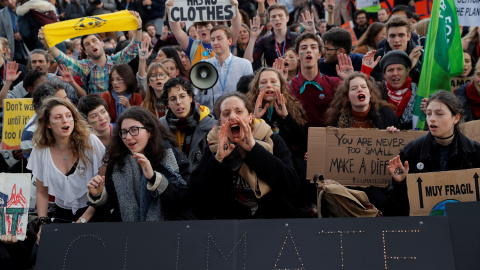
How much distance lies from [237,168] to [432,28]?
3157mm

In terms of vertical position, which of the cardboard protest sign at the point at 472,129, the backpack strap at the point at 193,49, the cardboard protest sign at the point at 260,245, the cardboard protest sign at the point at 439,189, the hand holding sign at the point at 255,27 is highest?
the hand holding sign at the point at 255,27

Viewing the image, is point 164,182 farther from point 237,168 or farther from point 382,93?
point 382,93

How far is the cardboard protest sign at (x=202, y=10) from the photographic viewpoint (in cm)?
912

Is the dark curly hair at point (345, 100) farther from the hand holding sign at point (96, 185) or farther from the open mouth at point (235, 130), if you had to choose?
the hand holding sign at point (96, 185)

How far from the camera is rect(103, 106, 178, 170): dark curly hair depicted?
5727 millimetres

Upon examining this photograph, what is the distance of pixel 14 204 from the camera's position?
227 inches

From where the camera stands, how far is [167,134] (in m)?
5.96

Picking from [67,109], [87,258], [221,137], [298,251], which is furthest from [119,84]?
[298,251]

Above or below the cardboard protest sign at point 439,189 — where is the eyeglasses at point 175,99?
above

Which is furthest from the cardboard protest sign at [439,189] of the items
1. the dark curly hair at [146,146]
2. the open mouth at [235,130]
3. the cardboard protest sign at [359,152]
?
the dark curly hair at [146,146]

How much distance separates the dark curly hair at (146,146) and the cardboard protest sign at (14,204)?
735 millimetres

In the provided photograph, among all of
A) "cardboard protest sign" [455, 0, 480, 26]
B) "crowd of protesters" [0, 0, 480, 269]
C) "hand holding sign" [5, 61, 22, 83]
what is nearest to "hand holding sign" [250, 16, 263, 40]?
"crowd of protesters" [0, 0, 480, 269]

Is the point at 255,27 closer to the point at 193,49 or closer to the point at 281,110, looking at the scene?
the point at 193,49

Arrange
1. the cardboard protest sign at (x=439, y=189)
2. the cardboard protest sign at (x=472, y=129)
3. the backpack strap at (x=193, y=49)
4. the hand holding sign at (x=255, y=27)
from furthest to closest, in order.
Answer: the backpack strap at (x=193, y=49), the hand holding sign at (x=255, y=27), the cardboard protest sign at (x=472, y=129), the cardboard protest sign at (x=439, y=189)
